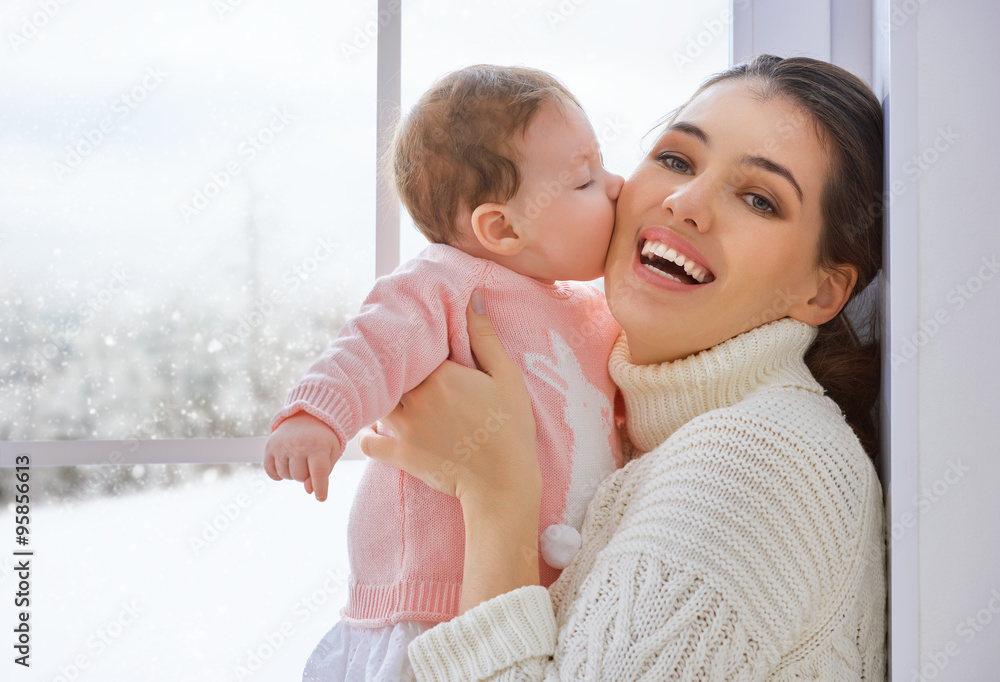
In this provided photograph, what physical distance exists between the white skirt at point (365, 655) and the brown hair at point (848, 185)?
0.79 meters

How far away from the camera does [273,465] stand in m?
0.95

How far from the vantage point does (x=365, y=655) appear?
1.10 meters

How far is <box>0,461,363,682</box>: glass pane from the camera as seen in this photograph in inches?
62.3

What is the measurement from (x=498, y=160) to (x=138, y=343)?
0.94 metres

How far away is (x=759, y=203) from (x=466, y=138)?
49 centimetres

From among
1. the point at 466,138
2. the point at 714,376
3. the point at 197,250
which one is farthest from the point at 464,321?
the point at 197,250

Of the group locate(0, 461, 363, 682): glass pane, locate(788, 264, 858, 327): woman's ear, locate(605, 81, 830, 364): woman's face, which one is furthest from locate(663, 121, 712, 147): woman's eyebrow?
locate(0, 461, 363, 682): glass pane

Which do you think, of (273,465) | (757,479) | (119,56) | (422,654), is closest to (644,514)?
(757,479)

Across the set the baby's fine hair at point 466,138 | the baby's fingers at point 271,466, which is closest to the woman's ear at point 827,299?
the baby's fine hair at point 466,138

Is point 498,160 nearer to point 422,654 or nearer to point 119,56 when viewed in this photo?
point 422,654

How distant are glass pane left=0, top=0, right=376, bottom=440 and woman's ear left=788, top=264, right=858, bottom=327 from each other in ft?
3.03

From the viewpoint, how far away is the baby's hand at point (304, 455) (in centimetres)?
94

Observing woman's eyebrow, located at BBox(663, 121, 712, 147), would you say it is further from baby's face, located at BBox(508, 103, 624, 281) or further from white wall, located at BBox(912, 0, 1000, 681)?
white wall, located at BBox(912, 0, 1000, 681)

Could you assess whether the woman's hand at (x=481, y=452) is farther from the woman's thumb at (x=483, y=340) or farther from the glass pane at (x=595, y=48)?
the glass pane at (x=595, y=48)
